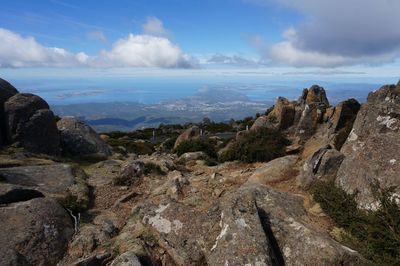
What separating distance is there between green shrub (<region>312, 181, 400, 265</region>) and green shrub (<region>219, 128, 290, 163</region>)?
8.49m

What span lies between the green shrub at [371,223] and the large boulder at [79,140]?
64.3ft

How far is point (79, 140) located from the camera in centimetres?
2831

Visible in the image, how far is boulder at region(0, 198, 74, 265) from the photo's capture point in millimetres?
9820

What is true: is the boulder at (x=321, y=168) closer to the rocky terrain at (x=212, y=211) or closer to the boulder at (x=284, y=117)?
the rocky terrain at (x=212, y=211)

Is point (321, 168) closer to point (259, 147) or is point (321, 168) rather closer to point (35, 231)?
point (259, 147)

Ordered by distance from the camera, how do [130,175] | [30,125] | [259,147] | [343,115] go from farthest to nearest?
[30,125], [343,115], [259,147], [130,175]

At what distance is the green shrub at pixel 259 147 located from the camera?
20.2 meters

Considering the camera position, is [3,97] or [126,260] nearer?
[126,260]

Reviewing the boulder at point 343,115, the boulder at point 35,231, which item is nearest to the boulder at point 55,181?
the boulder at point 35,231

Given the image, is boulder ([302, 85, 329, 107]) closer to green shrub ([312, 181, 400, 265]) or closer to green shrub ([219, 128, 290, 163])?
green shrub ([219, 128, 290, 163])

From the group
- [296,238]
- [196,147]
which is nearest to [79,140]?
[196,147]

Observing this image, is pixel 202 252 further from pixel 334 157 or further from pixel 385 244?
pixel 334 157

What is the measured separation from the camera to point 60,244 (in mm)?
10586

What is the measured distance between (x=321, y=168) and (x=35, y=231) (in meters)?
9.14
